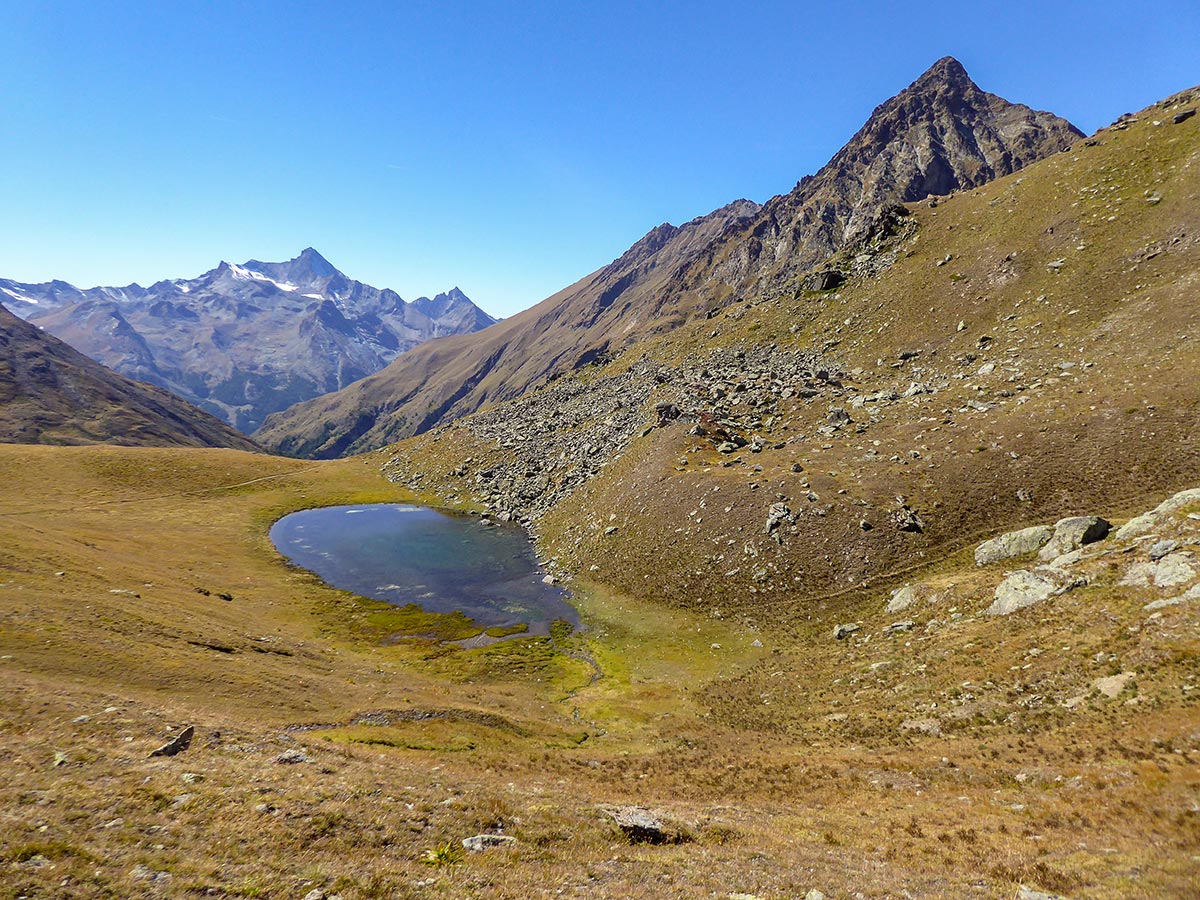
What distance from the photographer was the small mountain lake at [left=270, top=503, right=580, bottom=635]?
78125mm

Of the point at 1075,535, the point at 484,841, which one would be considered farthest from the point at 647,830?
the point at 1075,535

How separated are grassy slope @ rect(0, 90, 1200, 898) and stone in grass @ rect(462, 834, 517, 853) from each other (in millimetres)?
922

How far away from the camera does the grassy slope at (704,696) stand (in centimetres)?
1739

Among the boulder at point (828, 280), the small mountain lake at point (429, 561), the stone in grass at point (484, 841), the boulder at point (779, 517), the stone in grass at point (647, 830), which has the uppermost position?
the boulder at point (828, 280)

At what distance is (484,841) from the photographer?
1934 centimetres

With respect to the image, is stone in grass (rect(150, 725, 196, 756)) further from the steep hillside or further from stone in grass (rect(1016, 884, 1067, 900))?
the steep hillside

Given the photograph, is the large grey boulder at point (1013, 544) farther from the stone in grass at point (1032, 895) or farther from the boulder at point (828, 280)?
the boulder at point (828, 280)

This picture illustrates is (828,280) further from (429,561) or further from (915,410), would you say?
(429,561)

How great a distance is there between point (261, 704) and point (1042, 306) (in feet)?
388

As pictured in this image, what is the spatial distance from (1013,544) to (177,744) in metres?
63.7

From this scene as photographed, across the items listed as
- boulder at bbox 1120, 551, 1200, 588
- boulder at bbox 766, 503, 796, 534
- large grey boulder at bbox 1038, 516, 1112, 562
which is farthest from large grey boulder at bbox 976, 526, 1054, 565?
boulder at bbox 766, 503, 796, 534

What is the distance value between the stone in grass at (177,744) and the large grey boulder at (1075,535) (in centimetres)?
6011

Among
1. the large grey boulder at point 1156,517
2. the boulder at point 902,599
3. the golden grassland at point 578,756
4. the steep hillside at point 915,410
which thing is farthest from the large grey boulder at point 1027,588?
the steep hillside at point 915,410

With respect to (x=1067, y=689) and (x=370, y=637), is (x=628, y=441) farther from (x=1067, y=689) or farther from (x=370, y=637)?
(x=1067, y=689)
